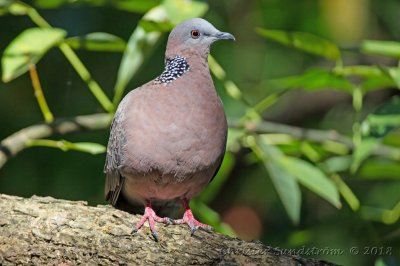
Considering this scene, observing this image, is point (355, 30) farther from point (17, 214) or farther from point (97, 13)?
point (17, 214)

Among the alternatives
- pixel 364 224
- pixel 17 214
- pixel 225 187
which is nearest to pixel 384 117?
pixel 364 224

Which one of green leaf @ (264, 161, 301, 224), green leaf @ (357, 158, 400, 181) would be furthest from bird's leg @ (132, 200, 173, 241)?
green leaf @ (357, 158, 400, 181)

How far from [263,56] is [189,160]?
3.42 metres

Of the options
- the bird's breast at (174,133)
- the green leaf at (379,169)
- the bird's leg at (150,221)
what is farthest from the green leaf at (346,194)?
the bird's leg at (150,221)

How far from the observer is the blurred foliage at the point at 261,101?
13.1ft

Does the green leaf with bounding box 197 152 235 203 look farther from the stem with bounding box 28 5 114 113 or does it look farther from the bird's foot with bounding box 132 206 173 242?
the bird's foot with bounding box 132 206 173 242

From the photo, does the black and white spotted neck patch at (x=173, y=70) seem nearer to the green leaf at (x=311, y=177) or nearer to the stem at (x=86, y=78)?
the stem at (x=86, y=78)

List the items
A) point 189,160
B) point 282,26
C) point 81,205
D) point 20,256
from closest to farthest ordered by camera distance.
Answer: point 20,256 < point 81,205 < point 189,160 < point 282,26

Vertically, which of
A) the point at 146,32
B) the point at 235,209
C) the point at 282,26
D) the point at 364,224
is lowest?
the point at 235,209

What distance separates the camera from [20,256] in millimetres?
3166

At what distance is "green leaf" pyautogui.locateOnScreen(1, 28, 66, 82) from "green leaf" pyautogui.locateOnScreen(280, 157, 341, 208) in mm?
1276

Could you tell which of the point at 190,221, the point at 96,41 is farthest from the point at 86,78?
the point at 190,221

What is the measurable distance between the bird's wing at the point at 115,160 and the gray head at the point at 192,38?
475 mm

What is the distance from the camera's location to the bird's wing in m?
3.95
